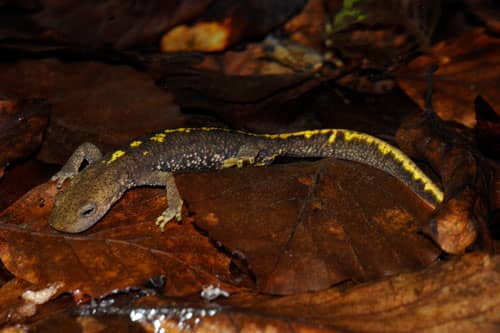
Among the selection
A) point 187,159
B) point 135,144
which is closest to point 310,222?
point 187,159

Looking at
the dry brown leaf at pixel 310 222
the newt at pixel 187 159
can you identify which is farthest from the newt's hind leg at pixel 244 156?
the dry brown leaf at pixel 310 222

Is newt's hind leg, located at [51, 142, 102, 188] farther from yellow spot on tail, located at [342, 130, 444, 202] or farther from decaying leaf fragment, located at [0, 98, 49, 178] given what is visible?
yellow spot on tail, located at [342, 130, 444, 202]

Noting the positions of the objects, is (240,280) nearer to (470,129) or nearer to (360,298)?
(360,298)

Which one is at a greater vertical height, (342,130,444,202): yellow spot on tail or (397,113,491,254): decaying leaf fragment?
(397,113,491,254): decaying leaf fragment

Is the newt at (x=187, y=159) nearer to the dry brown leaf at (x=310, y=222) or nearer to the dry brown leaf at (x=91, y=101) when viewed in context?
the dry brown leaf at (x=91, y=101)

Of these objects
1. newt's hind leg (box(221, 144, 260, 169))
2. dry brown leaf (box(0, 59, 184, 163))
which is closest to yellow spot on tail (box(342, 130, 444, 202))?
newt's hind leg (box(221, 144, 260, 169))

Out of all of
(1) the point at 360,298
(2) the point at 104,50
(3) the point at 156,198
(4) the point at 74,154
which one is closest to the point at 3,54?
(2) the point at 104,50

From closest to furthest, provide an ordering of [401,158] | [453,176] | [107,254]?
[107,254] < [453,176] < [401,158]

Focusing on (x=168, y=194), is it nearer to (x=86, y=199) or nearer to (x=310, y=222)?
(x=86, y=199)
